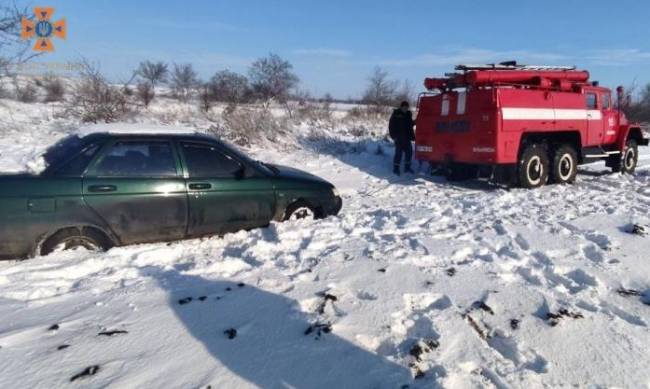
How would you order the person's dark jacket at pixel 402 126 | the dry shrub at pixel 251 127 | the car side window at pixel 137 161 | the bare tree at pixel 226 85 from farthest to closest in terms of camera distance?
the bare tree at pixel 226 85
the dry shrub at pixel 251 127
the person's dark jacket at pixel 402 126
the car side window at pixel 137 161

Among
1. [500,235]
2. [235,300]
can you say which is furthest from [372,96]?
[235,300]

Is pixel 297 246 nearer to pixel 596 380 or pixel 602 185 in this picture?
pixel 596 380

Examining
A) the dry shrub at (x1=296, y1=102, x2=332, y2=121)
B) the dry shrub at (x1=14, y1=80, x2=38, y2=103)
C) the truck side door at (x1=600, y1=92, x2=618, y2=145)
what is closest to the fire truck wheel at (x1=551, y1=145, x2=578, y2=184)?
the truck side door at (x1=600, y1=92, x2=618, y2=145)

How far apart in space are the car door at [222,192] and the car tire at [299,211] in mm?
271

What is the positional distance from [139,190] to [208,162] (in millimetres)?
881

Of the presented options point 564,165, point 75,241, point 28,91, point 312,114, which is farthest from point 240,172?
point 28,91

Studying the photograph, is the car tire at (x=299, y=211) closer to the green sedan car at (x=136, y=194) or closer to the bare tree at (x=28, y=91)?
the green sedan car at (x=136, y=194)

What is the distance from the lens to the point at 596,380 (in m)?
2.66

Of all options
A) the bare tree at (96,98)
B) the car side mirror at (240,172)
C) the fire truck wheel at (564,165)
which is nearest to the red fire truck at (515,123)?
the fire truck wheel at (564,165)

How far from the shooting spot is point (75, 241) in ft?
15.1

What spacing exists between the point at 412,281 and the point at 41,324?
295 cm

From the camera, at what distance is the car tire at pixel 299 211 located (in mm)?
5977

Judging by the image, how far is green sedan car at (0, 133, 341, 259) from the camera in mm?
4359

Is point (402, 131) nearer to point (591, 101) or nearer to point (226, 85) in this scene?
point (591, 101)
